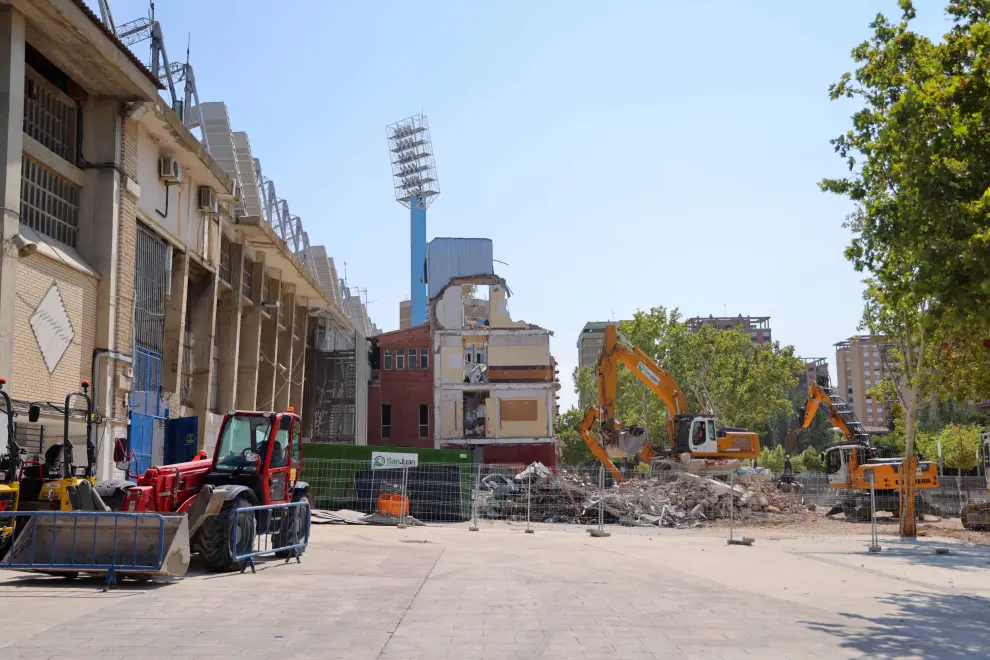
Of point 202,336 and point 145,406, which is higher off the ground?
point 202,336

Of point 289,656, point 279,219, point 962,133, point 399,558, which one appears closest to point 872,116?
point 962,133

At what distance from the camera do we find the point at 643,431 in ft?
99.1

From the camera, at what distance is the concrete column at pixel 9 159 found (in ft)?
54.6

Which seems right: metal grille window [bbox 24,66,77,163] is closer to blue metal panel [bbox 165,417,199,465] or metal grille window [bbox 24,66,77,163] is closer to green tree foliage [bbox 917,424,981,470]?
blue metal panel [bbox 165,417,199,465]

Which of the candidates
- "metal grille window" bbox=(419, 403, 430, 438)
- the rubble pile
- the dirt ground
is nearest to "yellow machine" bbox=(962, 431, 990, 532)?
the dirt ground

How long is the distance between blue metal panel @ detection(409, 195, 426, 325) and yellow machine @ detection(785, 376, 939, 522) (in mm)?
53923

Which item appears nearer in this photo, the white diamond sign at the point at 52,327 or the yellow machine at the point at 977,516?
the white diamond sign at the point at 52,327

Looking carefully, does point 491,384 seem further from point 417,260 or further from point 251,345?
point 417,260

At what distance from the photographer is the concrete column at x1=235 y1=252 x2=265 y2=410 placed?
34.3m

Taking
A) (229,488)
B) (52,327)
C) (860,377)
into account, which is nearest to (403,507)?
(52,327)

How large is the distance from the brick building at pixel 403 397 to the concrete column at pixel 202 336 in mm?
21615

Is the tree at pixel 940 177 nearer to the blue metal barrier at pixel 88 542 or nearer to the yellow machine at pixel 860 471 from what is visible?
the blue metal barrier at pixel 88 542

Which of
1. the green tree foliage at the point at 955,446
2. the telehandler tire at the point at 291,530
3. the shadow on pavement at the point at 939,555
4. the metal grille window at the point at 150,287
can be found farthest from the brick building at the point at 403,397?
the telehandler tire at the point at 291,530

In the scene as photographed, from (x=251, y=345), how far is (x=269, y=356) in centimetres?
335
